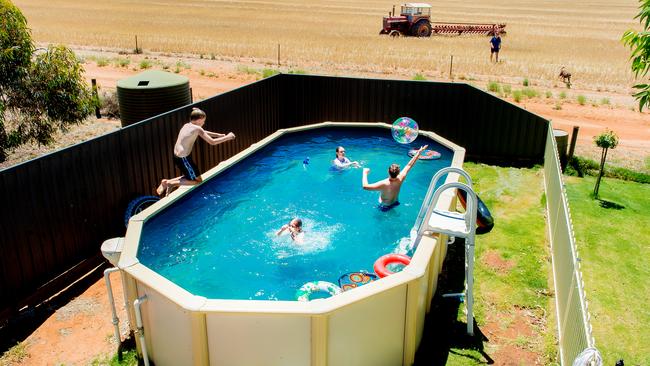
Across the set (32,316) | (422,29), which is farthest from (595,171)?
(422,29)

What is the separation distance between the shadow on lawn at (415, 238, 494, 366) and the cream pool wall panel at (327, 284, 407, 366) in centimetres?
61

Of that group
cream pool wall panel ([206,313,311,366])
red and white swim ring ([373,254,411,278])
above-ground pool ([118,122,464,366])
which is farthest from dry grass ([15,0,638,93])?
cream pool wall panel ([206,313,311,366])

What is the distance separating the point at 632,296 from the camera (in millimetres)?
8133

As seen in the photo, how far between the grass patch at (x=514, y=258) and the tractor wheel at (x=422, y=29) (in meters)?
31.2

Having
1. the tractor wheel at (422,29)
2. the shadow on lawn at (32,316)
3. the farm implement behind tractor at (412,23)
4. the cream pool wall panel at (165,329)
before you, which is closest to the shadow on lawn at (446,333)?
the cream pool wall panel at (165,329)

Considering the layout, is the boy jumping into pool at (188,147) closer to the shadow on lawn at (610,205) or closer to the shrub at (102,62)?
the shadow on lawn at (610,205)

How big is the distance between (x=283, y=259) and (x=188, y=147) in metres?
2.66

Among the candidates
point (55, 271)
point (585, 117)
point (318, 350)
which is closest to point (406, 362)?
point (318, 350)

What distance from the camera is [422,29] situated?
42.5 metres

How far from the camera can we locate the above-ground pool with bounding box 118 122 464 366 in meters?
5.59

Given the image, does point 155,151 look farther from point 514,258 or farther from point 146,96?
point 514,258

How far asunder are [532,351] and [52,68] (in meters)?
11.0

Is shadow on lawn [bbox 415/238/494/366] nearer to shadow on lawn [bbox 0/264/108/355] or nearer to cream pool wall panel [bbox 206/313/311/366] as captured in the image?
cream pool wall panel [bbox 206/313/311/366]

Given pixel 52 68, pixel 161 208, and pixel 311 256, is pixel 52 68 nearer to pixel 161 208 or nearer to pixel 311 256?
pixel 161 208
